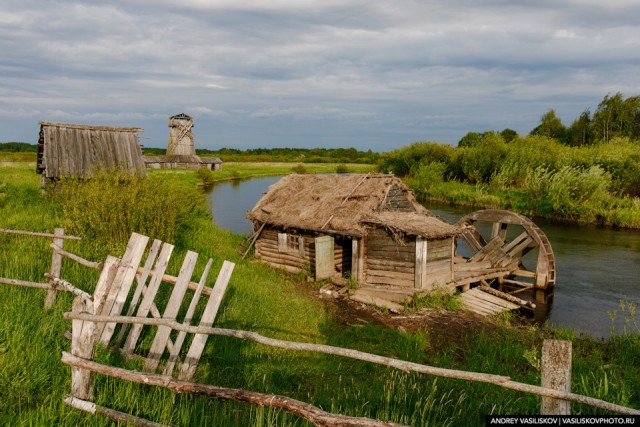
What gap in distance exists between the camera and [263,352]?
23.9 ft

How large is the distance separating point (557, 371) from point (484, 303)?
12.4 metres

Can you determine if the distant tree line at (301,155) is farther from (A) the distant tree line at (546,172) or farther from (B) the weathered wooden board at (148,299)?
(B) the weathered wooden board at (148,299)

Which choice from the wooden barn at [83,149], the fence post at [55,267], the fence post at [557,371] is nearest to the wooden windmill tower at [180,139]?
the wooden barn at [83,149]

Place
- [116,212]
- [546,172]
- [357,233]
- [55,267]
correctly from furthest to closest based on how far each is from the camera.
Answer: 1. [546,172]
2. [357,233]
3. [116,212]
4. [55,267]

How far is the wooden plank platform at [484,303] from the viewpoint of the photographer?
1475 centimetres

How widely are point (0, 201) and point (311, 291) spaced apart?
40.7ft

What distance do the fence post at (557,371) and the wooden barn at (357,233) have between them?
34.2 feet

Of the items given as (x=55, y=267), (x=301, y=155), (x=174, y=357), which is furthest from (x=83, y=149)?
(x=301, y=155)

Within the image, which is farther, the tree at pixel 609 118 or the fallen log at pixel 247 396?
the tree at pixel 609 118

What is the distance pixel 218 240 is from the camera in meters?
19.4

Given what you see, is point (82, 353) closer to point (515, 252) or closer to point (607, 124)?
point (515, 252)

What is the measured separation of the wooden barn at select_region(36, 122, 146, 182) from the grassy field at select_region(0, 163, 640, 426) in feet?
8.94

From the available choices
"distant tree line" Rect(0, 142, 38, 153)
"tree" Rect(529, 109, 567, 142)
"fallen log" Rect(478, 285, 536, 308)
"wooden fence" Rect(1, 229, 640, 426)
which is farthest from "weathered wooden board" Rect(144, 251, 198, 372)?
"distant tree line" Rect(0, 142, 38, 153)

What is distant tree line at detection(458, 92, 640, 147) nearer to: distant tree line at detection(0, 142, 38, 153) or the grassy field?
the grassy field
